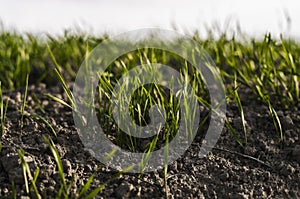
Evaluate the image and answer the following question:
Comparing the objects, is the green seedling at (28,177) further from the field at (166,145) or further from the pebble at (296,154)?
the pebble at (296,154)

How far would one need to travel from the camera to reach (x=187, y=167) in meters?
1.76

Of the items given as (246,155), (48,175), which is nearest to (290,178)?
(246,155)

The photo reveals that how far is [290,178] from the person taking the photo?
5.88 ft

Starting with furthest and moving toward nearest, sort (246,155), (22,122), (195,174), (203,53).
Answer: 1. (203,53)
2. (22,122)
3. (246,155)
4. (195,174)

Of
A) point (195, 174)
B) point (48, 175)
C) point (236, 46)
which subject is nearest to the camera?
point (48, 175)

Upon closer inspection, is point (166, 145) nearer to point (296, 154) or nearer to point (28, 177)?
point (28, 177)

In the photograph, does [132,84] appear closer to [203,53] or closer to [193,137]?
[193,137]

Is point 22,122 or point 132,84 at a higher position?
point 132,84

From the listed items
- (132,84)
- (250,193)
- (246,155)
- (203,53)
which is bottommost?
(250,193)

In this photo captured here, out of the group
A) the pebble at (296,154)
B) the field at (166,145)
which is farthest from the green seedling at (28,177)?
the pebble at (296,154)

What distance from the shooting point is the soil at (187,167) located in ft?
5.27

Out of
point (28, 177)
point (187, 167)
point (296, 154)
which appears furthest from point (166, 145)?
point (296, 154)

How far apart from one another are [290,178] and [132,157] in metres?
0.62

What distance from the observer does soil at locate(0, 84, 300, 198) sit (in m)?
1.61
